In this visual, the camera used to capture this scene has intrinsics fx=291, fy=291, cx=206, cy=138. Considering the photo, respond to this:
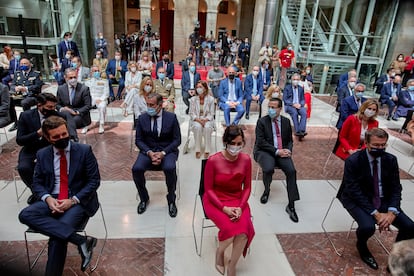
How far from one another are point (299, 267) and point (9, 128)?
6.09 m

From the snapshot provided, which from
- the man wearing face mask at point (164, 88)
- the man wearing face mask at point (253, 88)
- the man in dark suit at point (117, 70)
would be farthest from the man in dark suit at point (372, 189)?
the man in dark suit at point (117, 70)

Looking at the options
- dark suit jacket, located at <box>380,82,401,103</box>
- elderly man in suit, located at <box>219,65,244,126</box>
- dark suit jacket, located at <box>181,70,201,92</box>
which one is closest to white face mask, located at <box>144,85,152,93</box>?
elderly man in suit, located at <box>219,65,244,126</box>

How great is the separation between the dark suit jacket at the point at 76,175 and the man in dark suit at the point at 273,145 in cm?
212

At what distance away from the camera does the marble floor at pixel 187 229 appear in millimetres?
2865

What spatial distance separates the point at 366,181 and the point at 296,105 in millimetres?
3631

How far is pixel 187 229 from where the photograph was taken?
3.37m

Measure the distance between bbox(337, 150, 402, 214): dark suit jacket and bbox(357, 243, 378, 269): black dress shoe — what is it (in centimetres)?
44

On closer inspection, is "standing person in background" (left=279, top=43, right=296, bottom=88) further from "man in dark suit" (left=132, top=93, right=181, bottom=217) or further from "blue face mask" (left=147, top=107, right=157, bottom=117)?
"blue face mask" (left=147, top=107, right=157, bottom=117)

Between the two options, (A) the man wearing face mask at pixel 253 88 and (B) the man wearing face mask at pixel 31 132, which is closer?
(B) the man wearing face mask at pixel 31 132

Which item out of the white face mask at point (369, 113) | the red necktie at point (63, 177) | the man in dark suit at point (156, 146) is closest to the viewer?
the red necktie at point (63, 177)

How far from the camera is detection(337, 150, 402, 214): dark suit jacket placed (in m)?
2.96

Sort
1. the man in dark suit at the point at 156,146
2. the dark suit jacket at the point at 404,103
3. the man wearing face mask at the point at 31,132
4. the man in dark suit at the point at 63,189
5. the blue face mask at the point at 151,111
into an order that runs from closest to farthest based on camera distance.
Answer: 1. the man in dark suit at the point at 63,189
2. the man wearing face mask at the point at 31,132
3. the man in dark suit at the point at 156,146
4. the blue face mask at the point at 151,111
5. the dark suit jacket at the point at 404,103

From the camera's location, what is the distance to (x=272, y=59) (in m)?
11.4

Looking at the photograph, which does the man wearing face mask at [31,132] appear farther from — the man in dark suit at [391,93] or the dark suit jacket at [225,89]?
the man in dark suit at [391,93]
